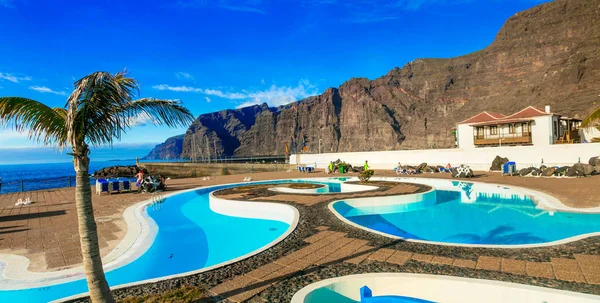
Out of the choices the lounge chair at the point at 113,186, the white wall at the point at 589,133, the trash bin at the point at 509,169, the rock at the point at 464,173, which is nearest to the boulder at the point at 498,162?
the trash bin at the point at 509,169

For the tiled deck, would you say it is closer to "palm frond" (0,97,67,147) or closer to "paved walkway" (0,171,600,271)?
"paved walkway" (0,171,600,271)

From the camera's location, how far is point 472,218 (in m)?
10.4

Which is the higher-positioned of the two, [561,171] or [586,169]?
[586,169]

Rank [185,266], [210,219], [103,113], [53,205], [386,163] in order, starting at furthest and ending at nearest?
[386,163]
[53,205]
[210,219]
[185,266]
[103,113]

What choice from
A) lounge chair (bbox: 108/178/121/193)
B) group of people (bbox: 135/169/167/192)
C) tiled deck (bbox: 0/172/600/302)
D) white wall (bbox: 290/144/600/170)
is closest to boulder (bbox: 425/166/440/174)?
white wall (bbox: 290/144/600/170)

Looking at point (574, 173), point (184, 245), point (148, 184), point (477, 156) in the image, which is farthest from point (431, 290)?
point (477, 156)

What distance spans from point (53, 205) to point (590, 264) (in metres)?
18.2

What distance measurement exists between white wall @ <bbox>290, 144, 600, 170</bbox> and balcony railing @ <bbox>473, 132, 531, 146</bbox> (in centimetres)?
196

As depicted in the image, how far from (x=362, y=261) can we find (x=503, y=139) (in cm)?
3727

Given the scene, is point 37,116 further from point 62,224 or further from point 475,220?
point 475,220

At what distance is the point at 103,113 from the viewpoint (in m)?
3.51

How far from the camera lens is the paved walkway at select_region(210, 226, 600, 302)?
4367 millimetres

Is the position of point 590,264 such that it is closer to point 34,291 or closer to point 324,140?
point 34,291

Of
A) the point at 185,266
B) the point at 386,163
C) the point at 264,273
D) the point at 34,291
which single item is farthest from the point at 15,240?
the point at 386,163
